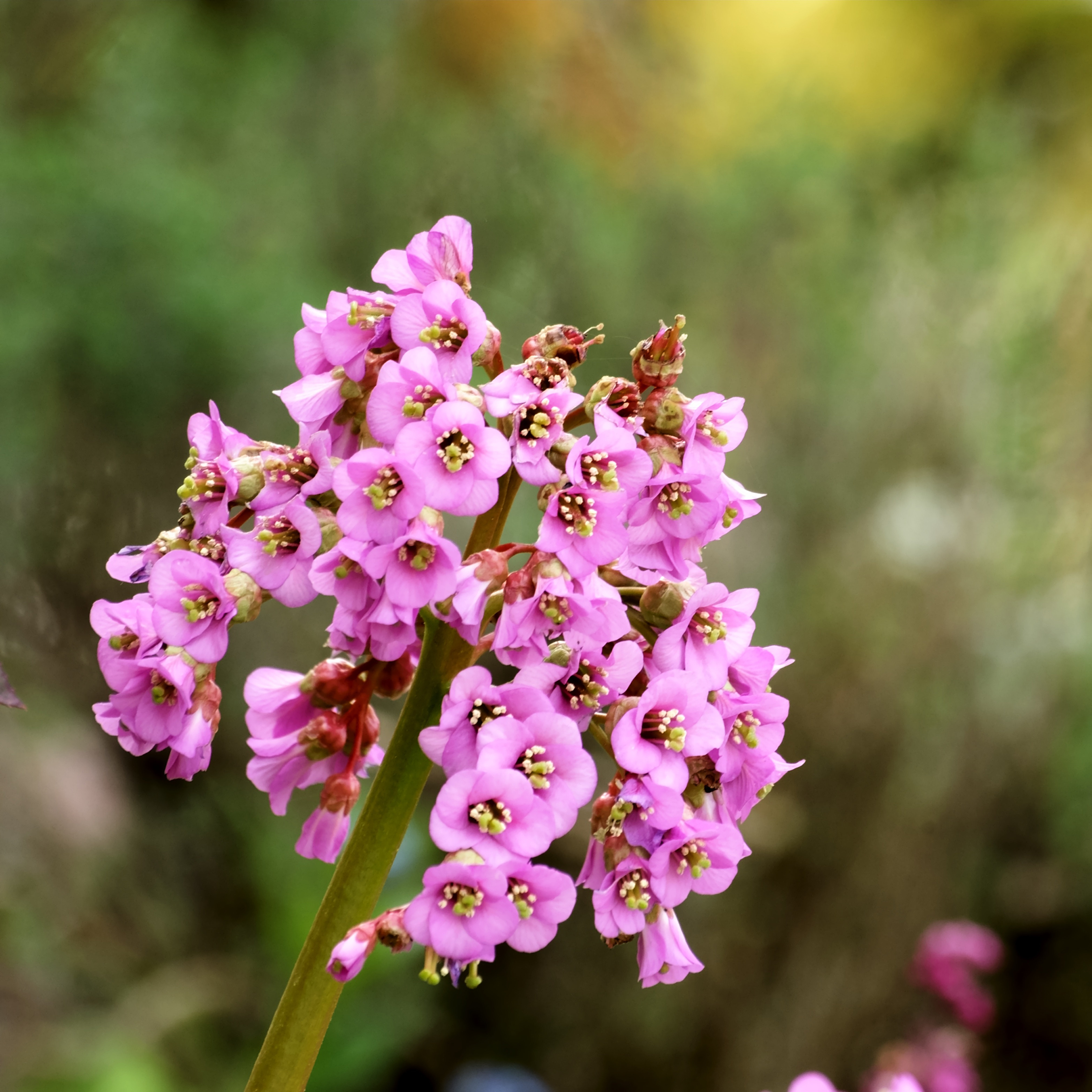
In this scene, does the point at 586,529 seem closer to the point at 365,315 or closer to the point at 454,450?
the point at 454,450

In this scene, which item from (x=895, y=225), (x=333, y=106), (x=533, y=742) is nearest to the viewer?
(x=533, y=742)

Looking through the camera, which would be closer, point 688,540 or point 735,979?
point 688,540

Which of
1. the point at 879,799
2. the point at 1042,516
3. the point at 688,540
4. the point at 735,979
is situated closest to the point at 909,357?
the point at 1042,516

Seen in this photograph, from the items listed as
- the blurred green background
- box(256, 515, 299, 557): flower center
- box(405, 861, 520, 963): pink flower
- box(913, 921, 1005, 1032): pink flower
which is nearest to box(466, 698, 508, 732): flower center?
box(405, 861, 520, 963): pink flower

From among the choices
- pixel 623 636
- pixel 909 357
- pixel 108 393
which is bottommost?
pixel 623 636

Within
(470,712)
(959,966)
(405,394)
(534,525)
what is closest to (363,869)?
(470,712)

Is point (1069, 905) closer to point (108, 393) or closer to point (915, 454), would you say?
point (915, 454)

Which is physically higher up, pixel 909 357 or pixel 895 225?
→ pixel 895 225

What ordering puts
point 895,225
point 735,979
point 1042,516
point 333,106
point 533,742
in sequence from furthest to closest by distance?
point 333,106, point 895,225, point 1042,516, point 735,979, point 533,742
